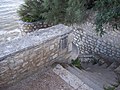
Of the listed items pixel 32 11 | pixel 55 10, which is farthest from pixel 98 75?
pixel 32 11

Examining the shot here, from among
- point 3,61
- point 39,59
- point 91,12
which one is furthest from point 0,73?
point 91,12

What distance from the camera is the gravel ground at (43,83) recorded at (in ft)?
10.8

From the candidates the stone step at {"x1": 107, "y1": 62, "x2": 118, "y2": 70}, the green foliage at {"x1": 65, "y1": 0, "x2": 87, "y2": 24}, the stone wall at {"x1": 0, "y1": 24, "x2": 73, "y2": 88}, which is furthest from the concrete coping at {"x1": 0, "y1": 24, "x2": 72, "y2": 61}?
the stone step at {"x1": 107, "y1": 62, "x2": 118, "y2": 70}

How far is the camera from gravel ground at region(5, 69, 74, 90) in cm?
330

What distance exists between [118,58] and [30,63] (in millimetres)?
3627

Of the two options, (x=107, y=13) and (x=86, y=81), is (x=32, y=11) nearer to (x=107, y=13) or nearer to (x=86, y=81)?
(x=107, y=13)

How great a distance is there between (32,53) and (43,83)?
0.60 m

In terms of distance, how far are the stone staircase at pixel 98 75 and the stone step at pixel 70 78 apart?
0.03 meters

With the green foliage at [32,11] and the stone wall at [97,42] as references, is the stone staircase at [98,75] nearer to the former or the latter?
the stone wall at [97,42]

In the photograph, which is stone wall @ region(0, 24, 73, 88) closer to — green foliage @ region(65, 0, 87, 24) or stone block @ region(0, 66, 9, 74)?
stone block @ region(0, 66, 9, 74)

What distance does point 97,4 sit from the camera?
544 centimetres

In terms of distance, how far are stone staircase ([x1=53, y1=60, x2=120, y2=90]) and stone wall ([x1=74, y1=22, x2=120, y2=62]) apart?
31cm

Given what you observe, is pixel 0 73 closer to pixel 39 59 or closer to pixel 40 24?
pixel 39 59

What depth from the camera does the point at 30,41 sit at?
344cm
